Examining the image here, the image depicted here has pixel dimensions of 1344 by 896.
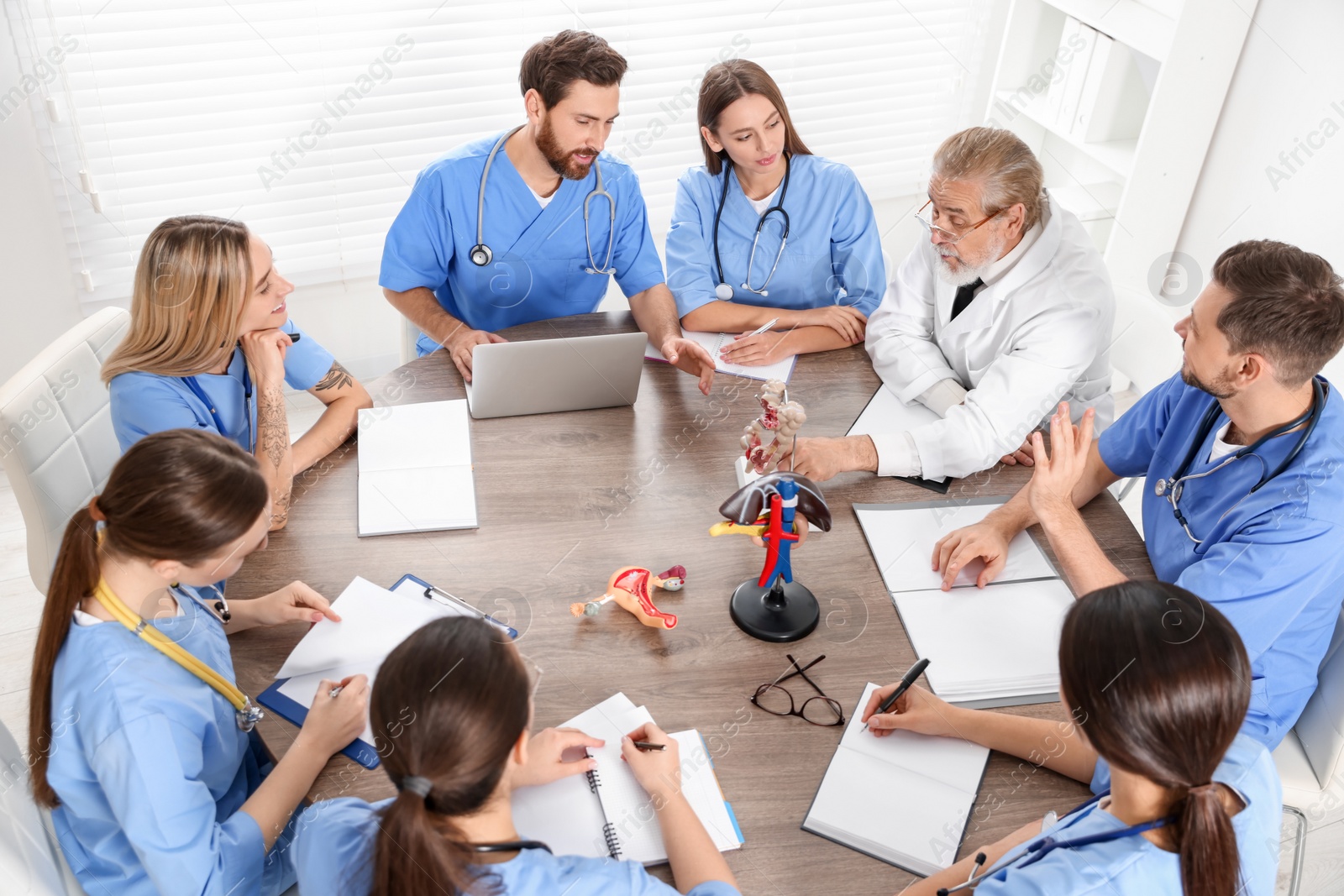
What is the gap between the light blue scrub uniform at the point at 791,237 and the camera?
2756 millimetres

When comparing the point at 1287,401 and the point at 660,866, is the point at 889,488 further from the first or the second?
the point at 660,866

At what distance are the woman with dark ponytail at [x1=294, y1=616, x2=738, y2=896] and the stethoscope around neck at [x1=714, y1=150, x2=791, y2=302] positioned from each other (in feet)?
5.64

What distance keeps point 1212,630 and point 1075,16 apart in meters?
3.05

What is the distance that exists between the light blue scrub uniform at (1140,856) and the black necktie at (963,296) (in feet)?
4.30

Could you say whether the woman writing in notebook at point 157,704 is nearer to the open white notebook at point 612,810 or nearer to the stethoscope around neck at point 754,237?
the open white notebook at point 612,810

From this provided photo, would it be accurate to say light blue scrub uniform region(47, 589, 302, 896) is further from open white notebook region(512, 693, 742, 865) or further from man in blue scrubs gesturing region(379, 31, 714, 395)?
man in blue scrubs gesturing region(379, 31, 714, 395)

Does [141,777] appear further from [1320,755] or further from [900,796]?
[1320,755]

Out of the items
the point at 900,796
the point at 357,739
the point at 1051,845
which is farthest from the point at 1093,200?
the point at 357,739

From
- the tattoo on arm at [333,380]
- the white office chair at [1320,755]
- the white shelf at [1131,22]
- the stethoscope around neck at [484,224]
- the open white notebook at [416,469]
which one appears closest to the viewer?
the white office chair at [1320,755]

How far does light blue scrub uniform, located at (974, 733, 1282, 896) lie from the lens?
115 centimetres

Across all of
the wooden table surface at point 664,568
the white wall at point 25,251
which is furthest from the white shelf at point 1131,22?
the white wall at point 25,251

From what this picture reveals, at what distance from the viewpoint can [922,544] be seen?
1.91m

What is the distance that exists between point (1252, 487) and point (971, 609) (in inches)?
20.1

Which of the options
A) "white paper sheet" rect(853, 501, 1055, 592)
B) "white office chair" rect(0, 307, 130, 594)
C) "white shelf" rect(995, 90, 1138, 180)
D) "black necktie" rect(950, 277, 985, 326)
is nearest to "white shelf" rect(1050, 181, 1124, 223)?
"white shelf" rect(995, 90, 1138, 180)
